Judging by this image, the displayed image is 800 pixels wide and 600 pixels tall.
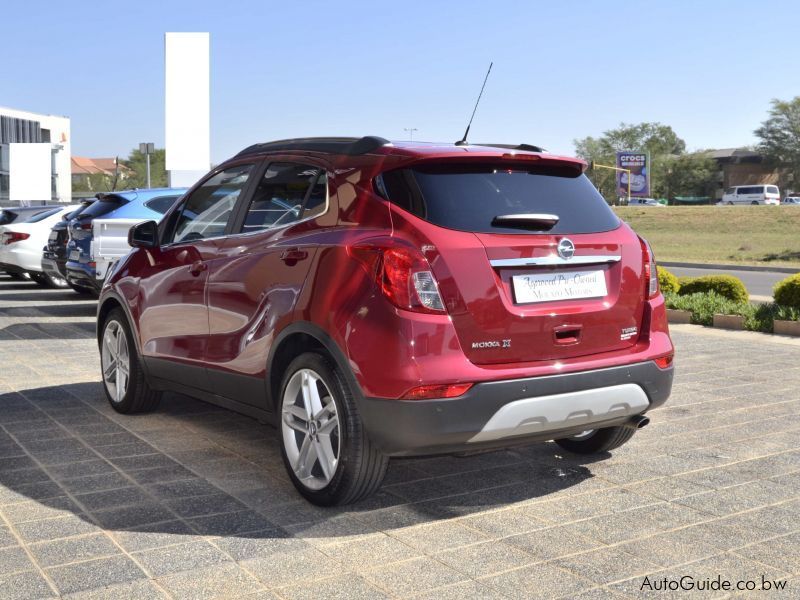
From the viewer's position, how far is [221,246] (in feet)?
17.6

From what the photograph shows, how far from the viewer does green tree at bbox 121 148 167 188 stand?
134375 mm

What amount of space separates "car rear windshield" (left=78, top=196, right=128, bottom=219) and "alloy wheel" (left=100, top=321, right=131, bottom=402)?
6377 mm

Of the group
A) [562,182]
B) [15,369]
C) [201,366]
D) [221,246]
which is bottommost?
[15,369]

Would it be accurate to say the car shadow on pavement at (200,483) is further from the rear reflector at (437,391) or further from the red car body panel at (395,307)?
the rear reflector at (437,391)

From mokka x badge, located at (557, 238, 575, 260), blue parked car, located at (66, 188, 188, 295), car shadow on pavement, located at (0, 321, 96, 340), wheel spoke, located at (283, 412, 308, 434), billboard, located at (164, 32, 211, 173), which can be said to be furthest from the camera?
billboard, located at (164, 32, 211, 173)

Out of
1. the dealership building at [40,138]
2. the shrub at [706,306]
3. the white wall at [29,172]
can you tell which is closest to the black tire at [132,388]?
the shrub at [706,306]

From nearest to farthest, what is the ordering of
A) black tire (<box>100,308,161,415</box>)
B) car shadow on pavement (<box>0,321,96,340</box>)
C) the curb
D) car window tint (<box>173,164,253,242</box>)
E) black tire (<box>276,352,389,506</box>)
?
black tire (<box>276,352,389,506</box>)
car window tint (<box>173,164,253,242</box>)
black tire (<box>100,308,161,415</box>)
car shadow on pavement (<box>0,321,96,340</box>)
the curb

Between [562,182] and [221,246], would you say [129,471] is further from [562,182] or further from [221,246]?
[562,182]

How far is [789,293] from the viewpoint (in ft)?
38.5

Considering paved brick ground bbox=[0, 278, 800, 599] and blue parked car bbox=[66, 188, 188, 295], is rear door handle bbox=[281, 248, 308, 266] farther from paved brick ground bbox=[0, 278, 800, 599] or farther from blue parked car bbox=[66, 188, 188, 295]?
blue parked car bbox=[66, 188, 188, 295]

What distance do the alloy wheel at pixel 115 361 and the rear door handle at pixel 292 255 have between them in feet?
7.43

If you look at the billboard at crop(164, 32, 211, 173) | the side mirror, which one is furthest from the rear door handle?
the billboard at crop(164, 32, 211, 173)

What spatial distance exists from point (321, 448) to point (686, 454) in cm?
230

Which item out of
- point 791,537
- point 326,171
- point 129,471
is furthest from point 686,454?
point 129,471
